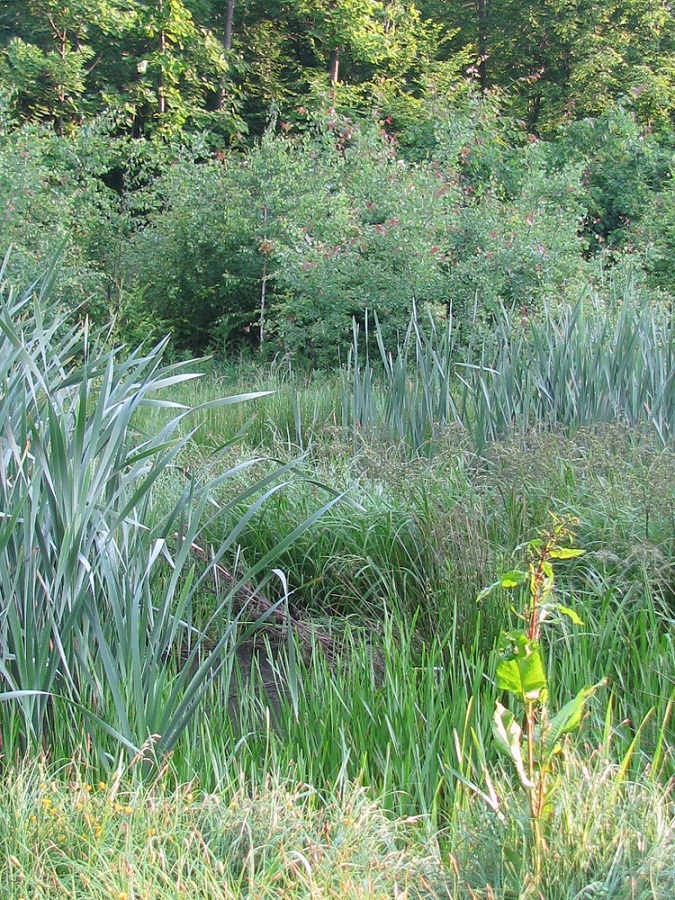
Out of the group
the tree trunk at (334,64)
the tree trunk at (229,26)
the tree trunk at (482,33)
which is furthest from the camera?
the tree trunk at (482,33)

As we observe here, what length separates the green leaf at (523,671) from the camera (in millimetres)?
1371

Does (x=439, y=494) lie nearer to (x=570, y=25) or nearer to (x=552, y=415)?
(x=552, y=415)

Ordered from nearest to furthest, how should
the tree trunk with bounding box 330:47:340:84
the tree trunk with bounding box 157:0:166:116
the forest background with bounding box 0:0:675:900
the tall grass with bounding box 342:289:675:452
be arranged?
the forest background with bounding box 0:0:675:900, the tall grass with bounding box 342:289:675:452, the tree trunk with bounding box 157:0:166:116, the tree trunk with bounding box 330:47:340:84

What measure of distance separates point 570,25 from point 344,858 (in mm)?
18362

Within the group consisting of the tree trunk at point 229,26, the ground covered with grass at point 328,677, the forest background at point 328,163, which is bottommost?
the ground covered with grass at point 328,677

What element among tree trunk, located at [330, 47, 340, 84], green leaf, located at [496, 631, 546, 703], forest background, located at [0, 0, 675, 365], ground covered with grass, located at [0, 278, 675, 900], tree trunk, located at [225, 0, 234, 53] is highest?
tree trunk, located at [225, 0, 234, 53]

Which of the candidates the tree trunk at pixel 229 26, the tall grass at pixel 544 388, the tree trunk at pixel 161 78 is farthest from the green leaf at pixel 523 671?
the tree trunk at pixel 229 26

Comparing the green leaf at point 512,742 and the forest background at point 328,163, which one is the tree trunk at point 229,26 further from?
the green leaf at point 512,742

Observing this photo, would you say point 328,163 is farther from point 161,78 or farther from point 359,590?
point 359,590

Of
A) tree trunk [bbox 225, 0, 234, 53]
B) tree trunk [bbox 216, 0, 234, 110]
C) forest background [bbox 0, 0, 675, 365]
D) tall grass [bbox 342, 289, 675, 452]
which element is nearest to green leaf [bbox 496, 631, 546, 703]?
forest background [bbox 0, 0, 675, 365]

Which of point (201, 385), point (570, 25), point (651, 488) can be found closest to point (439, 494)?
point (651, 488)

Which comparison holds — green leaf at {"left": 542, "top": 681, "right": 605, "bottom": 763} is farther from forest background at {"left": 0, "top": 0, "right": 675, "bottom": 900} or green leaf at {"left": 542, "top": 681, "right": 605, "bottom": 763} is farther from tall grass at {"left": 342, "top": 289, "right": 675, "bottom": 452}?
tall grass at {"left": 342, "top": 289, "right": 675, "bottom": 452}

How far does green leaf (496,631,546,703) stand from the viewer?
1.37m

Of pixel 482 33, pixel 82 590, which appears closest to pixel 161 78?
pixel 482 33
